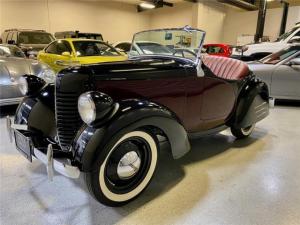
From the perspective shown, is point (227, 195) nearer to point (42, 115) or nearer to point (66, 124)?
point (66, 124)

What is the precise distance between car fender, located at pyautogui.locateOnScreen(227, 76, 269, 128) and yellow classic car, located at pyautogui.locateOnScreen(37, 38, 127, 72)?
3.66 metres

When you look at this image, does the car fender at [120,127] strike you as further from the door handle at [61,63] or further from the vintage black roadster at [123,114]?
the door handle at [61,63]

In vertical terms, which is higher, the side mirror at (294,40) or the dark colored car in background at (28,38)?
the side mirror at (294,40)

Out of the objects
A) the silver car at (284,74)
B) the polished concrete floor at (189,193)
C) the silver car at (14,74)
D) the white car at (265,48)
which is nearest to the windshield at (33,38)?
the silver car at (14,74)

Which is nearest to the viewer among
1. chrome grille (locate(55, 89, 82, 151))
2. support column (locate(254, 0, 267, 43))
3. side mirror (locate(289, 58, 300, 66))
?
chrome grille (locate(55, 89, 82, 151))

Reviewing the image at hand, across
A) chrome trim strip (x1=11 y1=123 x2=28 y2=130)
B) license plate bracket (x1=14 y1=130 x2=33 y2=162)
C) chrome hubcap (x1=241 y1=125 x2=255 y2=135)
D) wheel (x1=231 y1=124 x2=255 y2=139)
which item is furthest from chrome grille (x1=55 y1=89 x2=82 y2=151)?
chrome hubcap (x1=241 y1=125 x2=255 y2=135)

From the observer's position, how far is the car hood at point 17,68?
12.9 ft

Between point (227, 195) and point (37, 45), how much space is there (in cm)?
828

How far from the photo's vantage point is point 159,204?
193cm

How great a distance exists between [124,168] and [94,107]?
22.0 inches

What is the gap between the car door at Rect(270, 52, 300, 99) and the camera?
4.95 m

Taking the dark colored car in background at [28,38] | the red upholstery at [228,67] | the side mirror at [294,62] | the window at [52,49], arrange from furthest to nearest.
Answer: the dark colored car in background at [28,38]
the window at [52,49]
the side mirror at [294,62]
the red upholstery at [228,67]

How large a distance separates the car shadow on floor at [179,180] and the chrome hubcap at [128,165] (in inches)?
9.1

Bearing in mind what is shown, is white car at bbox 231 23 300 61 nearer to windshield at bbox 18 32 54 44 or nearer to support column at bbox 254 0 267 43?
support column at bbox 254 0 267 43
